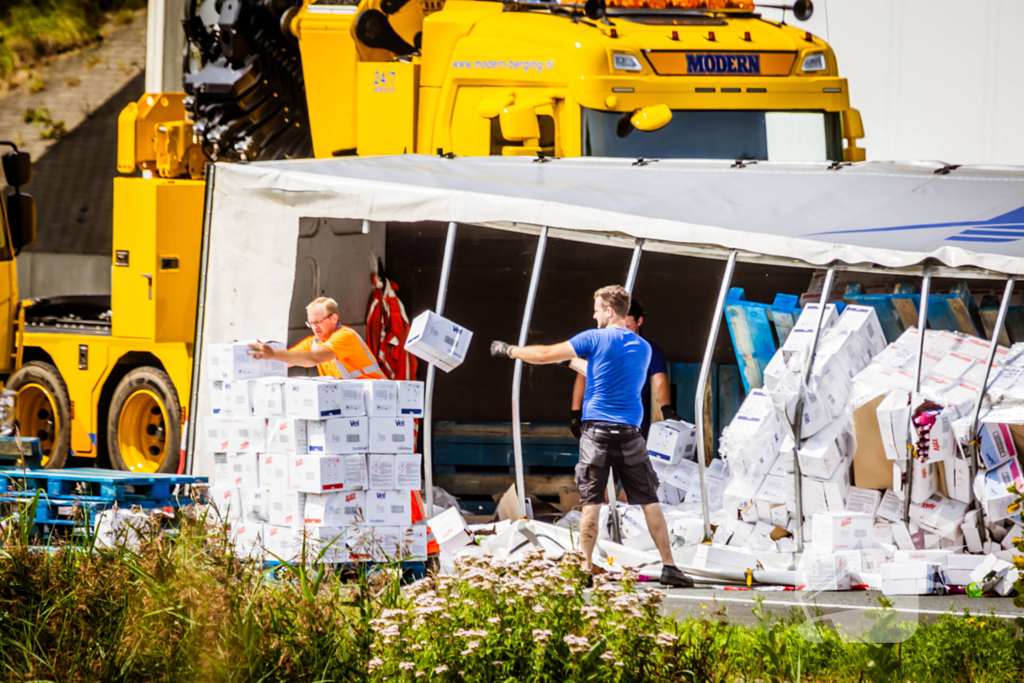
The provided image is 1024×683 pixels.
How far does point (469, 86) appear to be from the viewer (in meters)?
10.0

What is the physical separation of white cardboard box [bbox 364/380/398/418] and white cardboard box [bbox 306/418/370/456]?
90 mm

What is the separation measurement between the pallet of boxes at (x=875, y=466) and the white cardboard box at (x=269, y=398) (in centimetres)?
290

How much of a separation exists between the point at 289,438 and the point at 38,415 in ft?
19.3

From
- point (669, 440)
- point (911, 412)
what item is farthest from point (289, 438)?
point (911, 412)

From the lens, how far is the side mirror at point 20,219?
9.87 m

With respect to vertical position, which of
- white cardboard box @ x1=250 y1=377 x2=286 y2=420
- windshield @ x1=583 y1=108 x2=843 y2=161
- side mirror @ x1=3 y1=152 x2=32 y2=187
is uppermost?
windshield @ x1=583 y1=108 x2=843 y2=161

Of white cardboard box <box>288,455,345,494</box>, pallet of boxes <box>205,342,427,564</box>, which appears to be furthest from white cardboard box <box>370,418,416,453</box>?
white cardboard box <box>288,455,345,494</box>

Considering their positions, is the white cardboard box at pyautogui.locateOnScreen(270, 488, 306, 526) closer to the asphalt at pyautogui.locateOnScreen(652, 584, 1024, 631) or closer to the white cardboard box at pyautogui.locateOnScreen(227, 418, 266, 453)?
the white cardboard box at pyautogui.locateOnScreen(227, 418, 266, 453)

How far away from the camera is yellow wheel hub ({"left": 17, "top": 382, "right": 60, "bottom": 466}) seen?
39.1 ft

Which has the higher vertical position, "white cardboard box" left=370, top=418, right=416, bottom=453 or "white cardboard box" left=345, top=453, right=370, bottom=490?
"white cardboard box" left=370, top=418, right=416, bottom=453

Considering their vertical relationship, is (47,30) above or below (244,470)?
above

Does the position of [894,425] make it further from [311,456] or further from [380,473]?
[311,456]

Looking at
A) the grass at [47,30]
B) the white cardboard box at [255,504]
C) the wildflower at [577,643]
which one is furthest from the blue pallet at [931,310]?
the grass at [47,30]

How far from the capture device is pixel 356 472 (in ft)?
24.7
